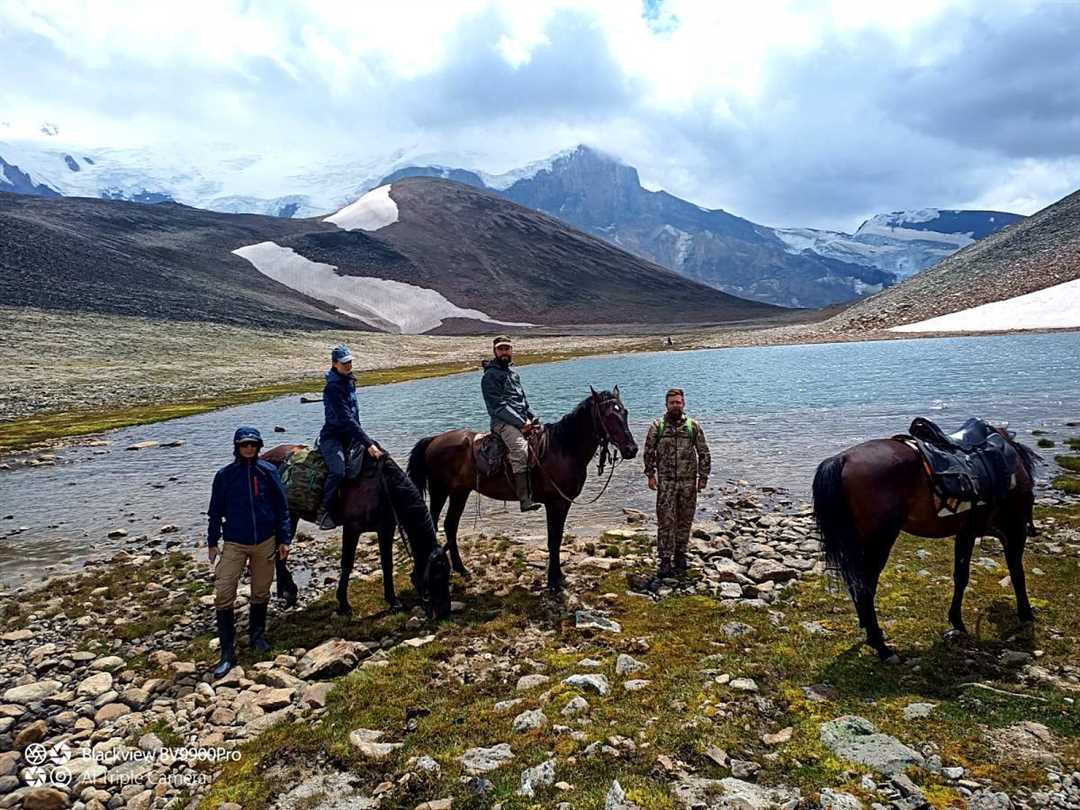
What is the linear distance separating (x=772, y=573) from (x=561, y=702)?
199 inches

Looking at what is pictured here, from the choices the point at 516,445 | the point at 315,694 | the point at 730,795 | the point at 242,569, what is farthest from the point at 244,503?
the point at 730,795

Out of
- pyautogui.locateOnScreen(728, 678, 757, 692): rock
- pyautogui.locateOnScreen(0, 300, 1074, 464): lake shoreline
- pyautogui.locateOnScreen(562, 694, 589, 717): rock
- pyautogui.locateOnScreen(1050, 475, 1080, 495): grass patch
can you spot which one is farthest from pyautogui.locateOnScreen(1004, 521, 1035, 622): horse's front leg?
pyautogui.locateOnScreen(0, 300, 1074, 464): lake shoreline

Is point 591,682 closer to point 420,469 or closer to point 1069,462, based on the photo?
point 420,469

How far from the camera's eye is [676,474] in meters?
10.4

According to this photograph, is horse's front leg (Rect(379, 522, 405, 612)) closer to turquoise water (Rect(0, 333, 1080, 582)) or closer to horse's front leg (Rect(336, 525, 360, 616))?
horse's front leg (Rect(336, 525, 360, 616))

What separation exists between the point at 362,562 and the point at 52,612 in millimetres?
4858

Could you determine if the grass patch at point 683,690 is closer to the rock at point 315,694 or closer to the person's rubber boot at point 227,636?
the rock at point 315,694

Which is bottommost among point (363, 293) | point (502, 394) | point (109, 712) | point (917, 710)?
point (109, 712)

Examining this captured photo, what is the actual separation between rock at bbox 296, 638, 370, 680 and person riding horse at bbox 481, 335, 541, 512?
3.73 m

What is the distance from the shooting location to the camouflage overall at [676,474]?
10.3 metres

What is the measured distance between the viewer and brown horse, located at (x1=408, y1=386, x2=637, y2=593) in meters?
10.1

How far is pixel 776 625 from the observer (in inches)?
312

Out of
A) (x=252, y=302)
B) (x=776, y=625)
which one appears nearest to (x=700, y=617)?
(x=776, y=625)

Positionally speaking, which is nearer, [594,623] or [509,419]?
[594,623]
